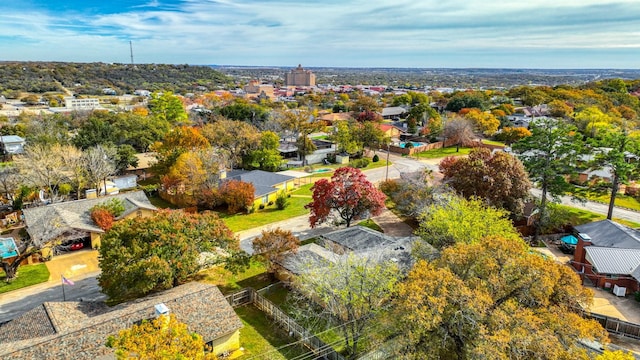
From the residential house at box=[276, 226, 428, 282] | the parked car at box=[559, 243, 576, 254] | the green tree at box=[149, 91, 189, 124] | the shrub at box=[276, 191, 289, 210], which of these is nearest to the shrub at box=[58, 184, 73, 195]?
the shrub at box=[276, 191, 289, 210]

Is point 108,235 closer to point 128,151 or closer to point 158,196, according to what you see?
point 158,196

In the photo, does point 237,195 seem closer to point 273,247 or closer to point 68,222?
point 68,222

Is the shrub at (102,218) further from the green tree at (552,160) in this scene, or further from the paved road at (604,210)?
the paved road at (604,210)

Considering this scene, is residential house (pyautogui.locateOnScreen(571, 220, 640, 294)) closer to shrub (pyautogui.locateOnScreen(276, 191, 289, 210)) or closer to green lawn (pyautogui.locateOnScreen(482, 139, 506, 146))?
shrub (pyautogui.locateOnScreen(276, 191, 289, 210))

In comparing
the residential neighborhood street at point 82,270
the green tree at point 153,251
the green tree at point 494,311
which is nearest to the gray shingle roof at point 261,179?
the residential neighborhood street at point 82,270

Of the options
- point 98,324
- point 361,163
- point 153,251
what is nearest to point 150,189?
point 153,251

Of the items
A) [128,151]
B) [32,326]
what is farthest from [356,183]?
[128,151]
